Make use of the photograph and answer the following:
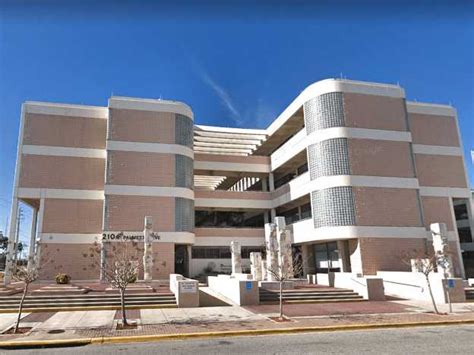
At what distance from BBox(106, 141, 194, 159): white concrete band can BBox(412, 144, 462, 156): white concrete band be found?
909 inches

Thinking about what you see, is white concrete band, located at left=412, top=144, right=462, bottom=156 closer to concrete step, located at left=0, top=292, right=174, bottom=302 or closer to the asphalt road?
the asphalt road

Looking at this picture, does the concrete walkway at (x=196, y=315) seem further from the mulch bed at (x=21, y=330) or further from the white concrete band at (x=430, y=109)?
the white concrete band at (x=430, y=109)

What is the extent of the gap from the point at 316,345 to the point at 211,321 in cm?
569

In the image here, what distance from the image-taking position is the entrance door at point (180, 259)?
39562 mm

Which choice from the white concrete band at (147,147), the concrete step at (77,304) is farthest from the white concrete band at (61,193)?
the concrete step at (77,304)

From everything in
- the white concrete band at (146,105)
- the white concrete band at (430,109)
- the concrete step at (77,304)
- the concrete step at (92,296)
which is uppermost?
the white concrete band at (146,105)

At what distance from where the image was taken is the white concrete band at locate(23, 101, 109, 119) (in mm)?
37156

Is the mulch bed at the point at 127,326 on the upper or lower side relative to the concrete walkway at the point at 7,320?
lower

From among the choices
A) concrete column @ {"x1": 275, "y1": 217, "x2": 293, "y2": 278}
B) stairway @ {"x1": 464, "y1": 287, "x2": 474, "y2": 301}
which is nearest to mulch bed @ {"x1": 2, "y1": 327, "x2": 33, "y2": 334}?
concrete column @ {"x1": 275, "y1": 217, "x2": 293, "y2": 278}

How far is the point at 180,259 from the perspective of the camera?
39812mm

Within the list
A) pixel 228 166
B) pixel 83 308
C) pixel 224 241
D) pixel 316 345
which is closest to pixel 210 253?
pixel 224 241

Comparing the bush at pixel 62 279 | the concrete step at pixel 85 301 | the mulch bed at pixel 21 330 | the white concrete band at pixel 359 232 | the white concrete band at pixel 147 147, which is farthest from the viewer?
the white concrete band at pixel 147 147

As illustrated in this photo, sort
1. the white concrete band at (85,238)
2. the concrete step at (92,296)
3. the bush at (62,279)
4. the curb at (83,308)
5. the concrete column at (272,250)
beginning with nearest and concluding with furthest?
1. the curb at (83,308)
2. the concrete step at (92,296)
3. the concrete column at (272,250)
4. the bush at (62,279)
5. the white concrete band at (85,238)

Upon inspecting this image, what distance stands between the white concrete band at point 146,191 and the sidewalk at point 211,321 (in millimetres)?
18396
